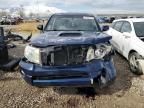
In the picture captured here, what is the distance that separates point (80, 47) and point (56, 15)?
272cm

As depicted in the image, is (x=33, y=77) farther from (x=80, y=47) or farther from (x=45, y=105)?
(x=80, y=47)

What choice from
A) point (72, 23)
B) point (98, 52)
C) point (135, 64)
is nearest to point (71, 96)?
point (98, 52)

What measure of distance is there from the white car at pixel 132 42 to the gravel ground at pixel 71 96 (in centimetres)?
67

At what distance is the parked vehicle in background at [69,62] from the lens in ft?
15.5

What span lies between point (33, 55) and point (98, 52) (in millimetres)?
1232

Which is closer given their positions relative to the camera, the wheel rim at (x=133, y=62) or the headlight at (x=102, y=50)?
the headlight at (x=102, y=50)

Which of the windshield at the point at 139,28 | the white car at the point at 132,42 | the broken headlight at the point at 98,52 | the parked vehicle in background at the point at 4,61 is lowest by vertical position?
the parked vehicle in background at the point at 4,61

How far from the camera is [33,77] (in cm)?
485

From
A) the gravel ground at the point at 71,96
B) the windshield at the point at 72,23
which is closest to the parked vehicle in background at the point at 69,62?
the gravel ground at the point at 71,96

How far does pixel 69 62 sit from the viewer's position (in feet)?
15.9

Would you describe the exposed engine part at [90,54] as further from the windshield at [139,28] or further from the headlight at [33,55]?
the windshield at [139,28]

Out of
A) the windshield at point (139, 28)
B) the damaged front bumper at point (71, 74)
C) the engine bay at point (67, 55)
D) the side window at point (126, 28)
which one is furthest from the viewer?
the side window at point (126, 28)

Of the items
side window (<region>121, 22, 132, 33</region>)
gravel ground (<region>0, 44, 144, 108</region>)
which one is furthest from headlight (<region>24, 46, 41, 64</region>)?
side window (<region>121, 22, 132, 33</region>)

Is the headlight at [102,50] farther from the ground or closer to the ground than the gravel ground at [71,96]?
farther from the ground
